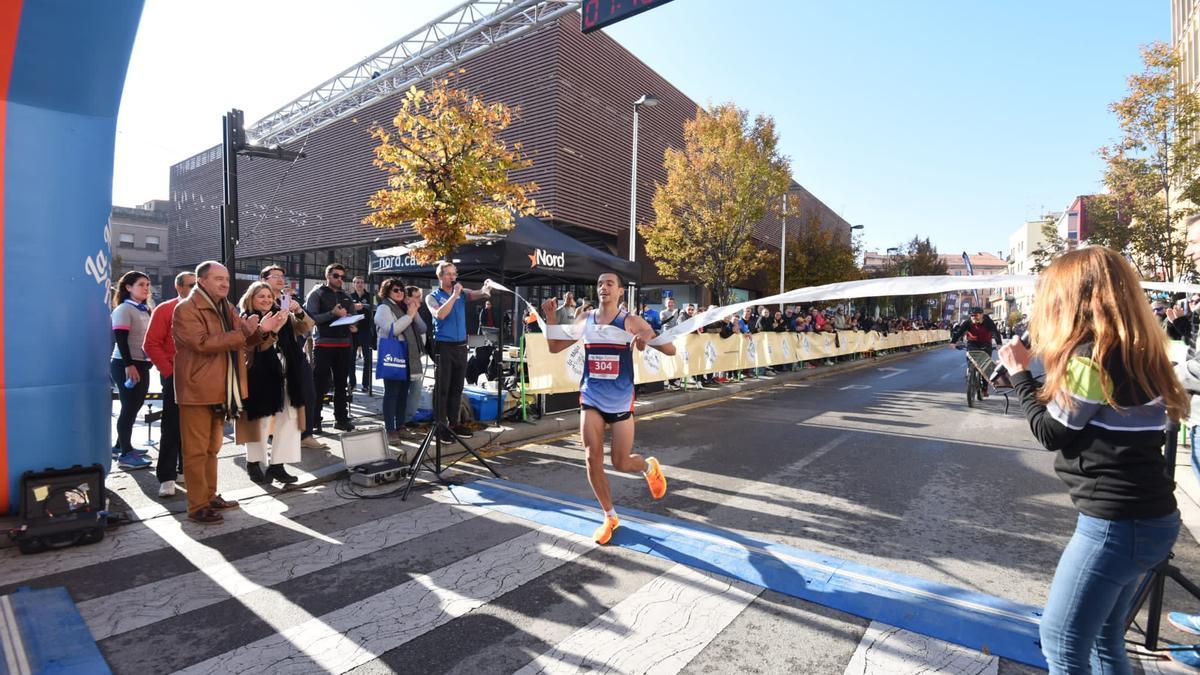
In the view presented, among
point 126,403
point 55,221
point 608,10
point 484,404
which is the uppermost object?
point 608,10

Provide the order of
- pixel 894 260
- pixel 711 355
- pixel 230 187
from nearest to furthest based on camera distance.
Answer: pixel 230 187
pixel 711 355
pixel 894 260

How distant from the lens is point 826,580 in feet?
12.0

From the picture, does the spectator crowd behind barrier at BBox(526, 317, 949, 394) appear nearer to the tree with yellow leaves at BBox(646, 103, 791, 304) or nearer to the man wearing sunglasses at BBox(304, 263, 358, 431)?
the man wearing sunglasses at BBox(304, 263, 358, 431)

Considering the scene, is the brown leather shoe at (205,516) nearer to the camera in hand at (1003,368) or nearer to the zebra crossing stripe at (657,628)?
the zebra crossing stripe at (657,628)

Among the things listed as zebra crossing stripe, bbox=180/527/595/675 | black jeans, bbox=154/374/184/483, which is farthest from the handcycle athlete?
black jeans, bbox=154/374/184/483

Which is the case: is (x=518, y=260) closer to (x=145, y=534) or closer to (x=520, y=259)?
(x=520, y=259)

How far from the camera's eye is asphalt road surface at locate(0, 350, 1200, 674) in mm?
2838

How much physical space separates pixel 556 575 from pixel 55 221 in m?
4.39

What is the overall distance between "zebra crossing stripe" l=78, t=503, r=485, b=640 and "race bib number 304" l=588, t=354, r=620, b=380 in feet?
4.98

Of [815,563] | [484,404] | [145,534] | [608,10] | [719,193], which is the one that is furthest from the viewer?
[719,193]

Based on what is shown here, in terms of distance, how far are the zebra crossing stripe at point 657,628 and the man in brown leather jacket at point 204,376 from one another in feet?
10.6

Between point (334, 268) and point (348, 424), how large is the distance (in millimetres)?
2017

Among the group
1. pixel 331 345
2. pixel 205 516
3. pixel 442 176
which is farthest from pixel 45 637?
pixel 442 176

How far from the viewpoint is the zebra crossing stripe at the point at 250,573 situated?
3.19 meters
